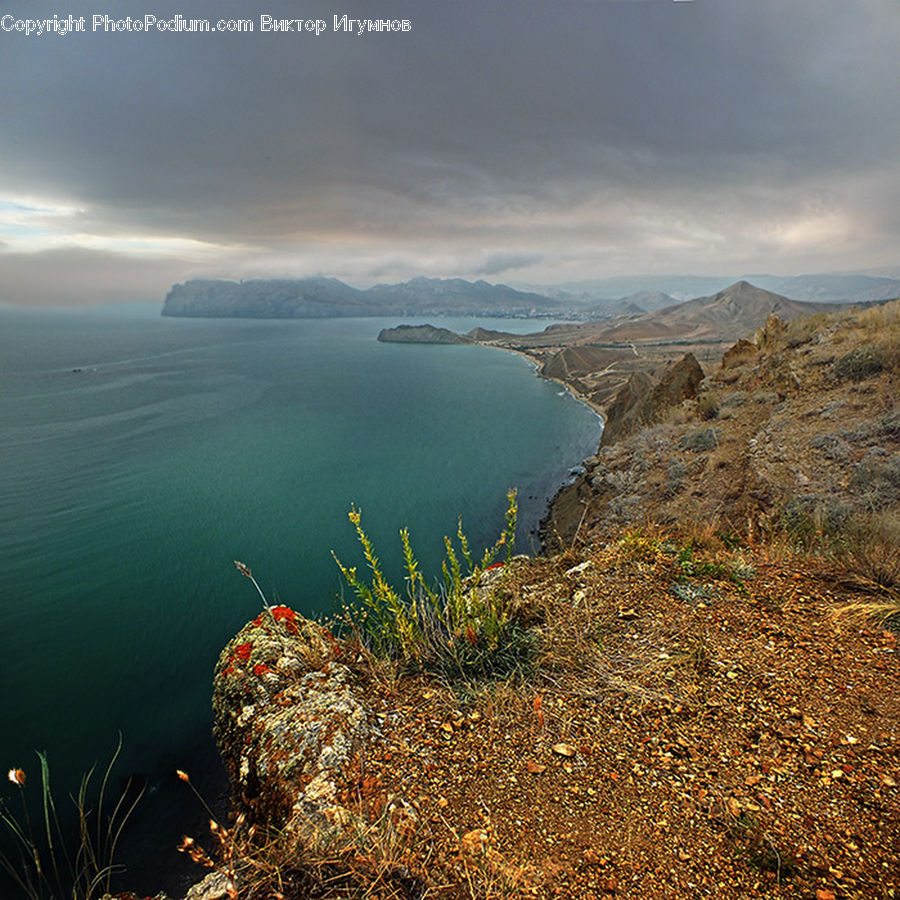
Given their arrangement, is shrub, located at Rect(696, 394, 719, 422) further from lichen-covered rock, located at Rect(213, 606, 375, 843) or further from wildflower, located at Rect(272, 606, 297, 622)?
lichen-covered rock, located at Rect(213, 606, 375, 843)

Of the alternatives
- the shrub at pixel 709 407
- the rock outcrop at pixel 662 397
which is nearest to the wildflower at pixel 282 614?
the shrub at pixel 709 407

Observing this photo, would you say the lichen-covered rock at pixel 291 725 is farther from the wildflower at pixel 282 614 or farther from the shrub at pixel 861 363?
the shrub at pixel 861 363

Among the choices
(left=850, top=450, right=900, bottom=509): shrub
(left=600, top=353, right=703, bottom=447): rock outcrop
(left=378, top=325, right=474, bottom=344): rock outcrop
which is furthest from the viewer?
(left=378, top=325, right=474, bottom=344): rock outcrop

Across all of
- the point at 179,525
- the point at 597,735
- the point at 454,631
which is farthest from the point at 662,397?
the point at 179,525

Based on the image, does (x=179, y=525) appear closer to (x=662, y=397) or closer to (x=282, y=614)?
(x=282, y=614)

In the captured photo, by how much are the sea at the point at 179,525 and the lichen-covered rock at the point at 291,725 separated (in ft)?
8.39

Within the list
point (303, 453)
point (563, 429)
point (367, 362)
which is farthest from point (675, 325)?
point (303, 453)

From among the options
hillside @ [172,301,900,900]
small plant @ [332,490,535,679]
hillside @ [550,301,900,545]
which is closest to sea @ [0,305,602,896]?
small plant @ [332,490,535,679]

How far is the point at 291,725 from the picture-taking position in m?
3.50

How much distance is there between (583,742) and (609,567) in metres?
2.42

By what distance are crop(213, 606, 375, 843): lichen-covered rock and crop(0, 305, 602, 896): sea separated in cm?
256

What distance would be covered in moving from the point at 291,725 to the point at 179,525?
71.2ft

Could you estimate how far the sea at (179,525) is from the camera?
11406 millimetres

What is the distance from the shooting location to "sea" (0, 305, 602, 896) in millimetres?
11406
